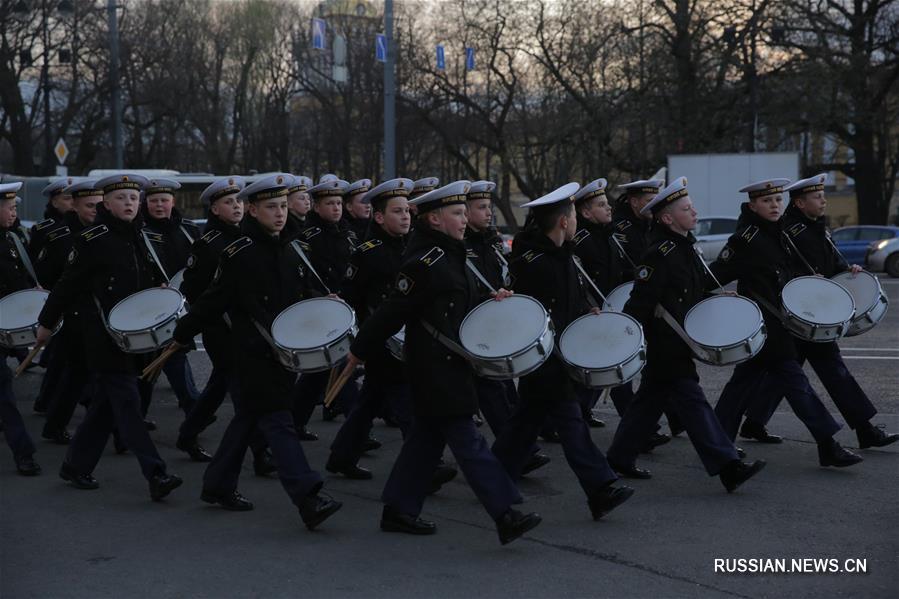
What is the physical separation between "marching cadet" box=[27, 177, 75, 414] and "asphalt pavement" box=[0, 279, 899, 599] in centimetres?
178

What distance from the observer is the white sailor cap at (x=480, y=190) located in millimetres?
8064

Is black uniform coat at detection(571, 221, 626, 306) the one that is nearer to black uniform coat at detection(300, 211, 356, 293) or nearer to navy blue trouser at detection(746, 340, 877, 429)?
navy blue trouser at detection(746, 340, 877, 429)

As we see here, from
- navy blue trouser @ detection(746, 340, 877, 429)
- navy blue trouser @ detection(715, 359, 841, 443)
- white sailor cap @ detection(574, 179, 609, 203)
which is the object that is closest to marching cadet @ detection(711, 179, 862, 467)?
navy blue trouser @ detection(715, 359, 841, 443)

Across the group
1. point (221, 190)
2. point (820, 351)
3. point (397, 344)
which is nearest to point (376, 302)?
point (397, 344)

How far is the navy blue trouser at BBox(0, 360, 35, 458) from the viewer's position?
8.27 metres

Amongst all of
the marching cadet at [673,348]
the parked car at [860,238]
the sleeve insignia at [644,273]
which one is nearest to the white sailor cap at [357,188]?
the marching cadet at [673,348]

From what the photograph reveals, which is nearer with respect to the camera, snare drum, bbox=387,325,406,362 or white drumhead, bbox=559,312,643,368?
white drumhead, bbox=559,312,643,368

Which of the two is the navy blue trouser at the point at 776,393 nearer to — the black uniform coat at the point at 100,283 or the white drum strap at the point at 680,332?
the white drum strap at the point at 680,332

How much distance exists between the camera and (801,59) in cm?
3559

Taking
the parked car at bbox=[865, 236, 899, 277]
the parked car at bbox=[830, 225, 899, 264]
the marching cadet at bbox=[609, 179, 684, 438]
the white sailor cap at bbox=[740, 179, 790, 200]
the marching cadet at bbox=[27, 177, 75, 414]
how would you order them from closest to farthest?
the white sailor cap at bbox=[740, 179, 790, 200] → the marching cadet at bbox=[609, 179, 684, 438] → the marching cadet at bbox=[27, 177, 75, 414] → the parked car at bbox=[865, 236, 899, 277] → the parked car at bbox=[830, 225, 899, 264]

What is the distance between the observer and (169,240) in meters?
10.0

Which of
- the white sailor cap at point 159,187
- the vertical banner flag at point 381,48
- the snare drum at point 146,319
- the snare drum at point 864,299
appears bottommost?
the snare drum at point 864,299

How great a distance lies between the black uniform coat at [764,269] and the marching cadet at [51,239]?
5.17 meters

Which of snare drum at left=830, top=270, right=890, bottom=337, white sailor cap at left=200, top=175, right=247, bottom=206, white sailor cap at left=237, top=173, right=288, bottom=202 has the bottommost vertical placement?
snare drum at left=830, top=270, right=890, bottom=337
